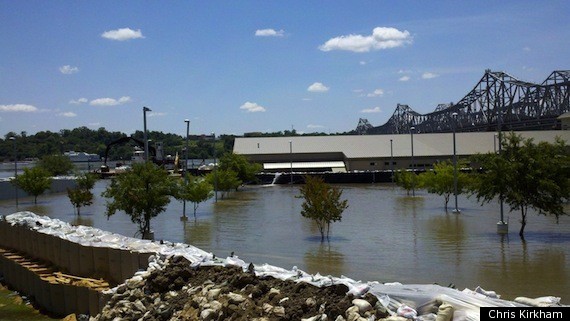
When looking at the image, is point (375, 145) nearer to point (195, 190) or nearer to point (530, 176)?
point (195, 190)

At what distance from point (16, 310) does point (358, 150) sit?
7550 cm

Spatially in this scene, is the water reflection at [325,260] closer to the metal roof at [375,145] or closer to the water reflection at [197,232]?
the water reflection at [197,232]

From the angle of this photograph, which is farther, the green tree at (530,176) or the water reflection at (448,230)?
the green tree at (530,176)

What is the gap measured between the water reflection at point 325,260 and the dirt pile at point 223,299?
17.6 ft

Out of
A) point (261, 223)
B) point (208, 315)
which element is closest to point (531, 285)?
point (208, 315)

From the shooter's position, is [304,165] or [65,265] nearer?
[65,265]

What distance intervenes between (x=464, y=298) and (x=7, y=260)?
18.5m

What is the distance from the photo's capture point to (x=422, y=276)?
1761 cm

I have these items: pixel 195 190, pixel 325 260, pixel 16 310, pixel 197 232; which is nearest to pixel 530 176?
pixel 325 260

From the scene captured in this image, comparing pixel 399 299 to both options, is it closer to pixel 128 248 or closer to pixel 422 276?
pixel 422 276

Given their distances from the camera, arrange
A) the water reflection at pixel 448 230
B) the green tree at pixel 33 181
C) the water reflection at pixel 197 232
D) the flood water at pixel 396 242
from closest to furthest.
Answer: the flood water at pixel 396 242
the water reflection at pixel 448 230
the water reflection at pixel 197 232
the green tree at pixel 33 181

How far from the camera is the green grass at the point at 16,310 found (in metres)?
17.7

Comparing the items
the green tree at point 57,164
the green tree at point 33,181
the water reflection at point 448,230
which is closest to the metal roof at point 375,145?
the green tree at point 57,164

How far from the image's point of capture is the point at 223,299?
12.0m
